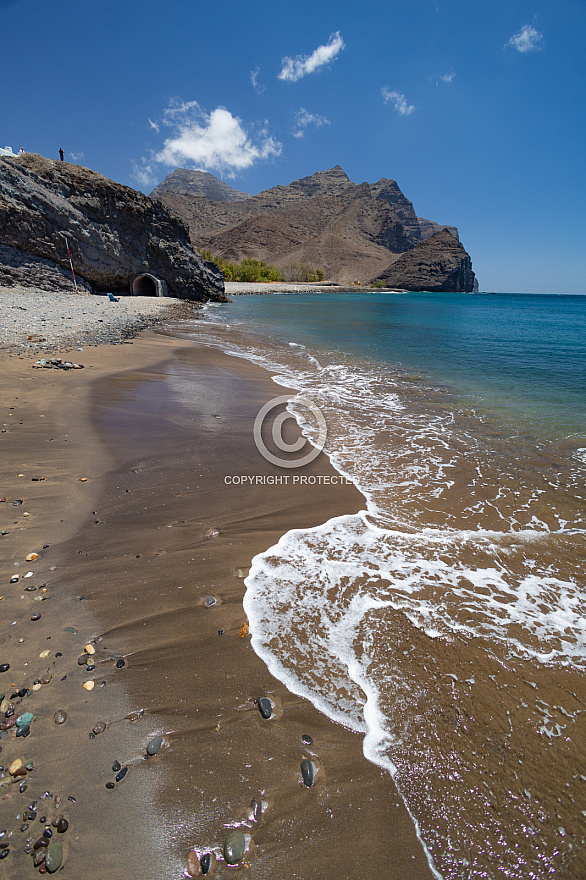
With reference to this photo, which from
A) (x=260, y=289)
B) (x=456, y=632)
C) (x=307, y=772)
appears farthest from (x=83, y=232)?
(x=260, y=289)

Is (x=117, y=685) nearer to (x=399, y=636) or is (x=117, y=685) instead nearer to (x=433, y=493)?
(x=399, y=636)

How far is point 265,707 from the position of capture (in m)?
2.35

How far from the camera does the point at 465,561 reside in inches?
153

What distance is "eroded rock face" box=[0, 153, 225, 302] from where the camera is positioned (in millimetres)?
27281

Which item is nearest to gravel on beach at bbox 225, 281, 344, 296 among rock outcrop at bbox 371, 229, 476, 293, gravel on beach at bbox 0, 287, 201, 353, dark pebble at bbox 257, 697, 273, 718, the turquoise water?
rock outcrop at bbox 371, 229, 476, 293

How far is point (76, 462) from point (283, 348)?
13.9 m

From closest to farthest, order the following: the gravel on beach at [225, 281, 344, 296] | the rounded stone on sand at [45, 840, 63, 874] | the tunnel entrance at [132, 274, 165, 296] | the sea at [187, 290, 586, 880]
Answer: the rounded stone on sand at [45, 840, 63, 874] < the sea at [187, 290, 586, 880] < the tunnel entrance at [132, 274, 165, 296] < the gravel on beach at [225, 281, 344, 296]

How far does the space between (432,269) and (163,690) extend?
207m

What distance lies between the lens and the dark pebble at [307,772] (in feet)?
6.50

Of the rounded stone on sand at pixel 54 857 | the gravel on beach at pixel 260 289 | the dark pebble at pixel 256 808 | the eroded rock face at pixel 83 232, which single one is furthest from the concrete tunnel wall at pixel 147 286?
the dark pebble at pixel 256 808

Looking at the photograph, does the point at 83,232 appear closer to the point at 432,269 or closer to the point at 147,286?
the point at 147,286

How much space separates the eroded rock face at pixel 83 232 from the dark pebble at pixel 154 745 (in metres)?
34.6

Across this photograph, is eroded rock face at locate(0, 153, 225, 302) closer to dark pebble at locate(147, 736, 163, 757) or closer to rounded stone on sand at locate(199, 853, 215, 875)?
dark pebble at locate(147, 736, 163, 757)

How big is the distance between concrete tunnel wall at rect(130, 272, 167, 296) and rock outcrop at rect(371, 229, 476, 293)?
15144cm
